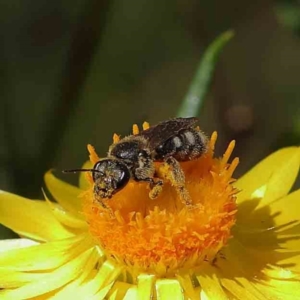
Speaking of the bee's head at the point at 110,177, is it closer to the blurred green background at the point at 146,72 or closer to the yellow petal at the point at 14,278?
the yellow petal at the point at 14,278

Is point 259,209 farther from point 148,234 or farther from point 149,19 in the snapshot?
point 149,19

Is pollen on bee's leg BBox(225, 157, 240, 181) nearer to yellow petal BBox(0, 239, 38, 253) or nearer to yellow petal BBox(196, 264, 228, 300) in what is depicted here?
yellow petal BBox(196, 264, 228, 300)

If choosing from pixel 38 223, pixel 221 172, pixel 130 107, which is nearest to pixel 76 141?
pixel 130 107

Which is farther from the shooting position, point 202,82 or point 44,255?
point 202,82

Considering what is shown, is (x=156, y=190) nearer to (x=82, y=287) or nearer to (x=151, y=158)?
(x=151, y=158)

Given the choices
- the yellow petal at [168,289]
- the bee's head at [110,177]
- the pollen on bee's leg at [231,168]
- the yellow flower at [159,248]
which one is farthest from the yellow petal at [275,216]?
the bee's head at [110,177]

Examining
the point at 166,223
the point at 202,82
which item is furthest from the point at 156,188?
the point at 202,82
